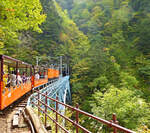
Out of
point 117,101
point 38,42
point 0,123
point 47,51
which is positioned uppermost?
point 38,42

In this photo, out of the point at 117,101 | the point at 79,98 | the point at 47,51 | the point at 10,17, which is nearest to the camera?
the point at 10,17

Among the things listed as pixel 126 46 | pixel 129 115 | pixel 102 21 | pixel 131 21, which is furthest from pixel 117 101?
pixel 102 21

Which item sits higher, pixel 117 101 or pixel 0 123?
pixel 0 123

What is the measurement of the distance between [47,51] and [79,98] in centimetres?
1315

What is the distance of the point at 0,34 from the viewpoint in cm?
604

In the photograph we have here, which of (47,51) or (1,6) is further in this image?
(47,51)

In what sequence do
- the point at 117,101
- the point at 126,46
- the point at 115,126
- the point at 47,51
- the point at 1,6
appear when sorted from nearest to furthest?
1. the point at 115,126
2. the point at 1,6
3. the point at 117,101
4. the point at 47,51
5. the point at 126,46

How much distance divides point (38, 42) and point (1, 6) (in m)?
26.4

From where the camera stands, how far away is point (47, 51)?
102 feet

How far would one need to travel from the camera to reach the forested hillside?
13.7 metres

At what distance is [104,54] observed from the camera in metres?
28.8

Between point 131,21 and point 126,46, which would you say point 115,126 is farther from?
point 131,21

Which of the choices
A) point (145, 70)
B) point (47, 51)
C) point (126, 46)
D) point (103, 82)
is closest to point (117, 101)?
point (103, 82)

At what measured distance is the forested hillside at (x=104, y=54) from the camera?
13.7 meters
